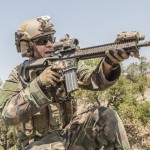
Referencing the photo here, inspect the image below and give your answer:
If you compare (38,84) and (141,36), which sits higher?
(141,36)

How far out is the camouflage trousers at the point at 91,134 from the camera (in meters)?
4.72

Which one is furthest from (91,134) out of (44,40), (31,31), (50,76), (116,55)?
(31,31)

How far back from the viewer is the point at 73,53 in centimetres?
491

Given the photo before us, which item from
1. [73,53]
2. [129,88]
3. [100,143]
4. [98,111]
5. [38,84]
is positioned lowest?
[129,88]

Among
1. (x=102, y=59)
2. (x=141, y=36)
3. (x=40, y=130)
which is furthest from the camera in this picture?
(x=40, y=130)

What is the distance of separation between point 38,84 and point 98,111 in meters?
0.81

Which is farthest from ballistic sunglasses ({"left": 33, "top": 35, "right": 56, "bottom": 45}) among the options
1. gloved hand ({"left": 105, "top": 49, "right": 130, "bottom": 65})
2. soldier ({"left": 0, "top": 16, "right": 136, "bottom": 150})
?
gloved hand ({"left": 105, "top": 49, "right": 130, "bottom": 65})

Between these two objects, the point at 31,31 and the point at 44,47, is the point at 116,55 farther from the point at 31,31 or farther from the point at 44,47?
the point at 31,31

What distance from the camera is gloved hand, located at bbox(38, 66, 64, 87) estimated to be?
4.70m

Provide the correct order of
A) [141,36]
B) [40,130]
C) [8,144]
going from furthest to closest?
[8,144] < [40,130] < [141,36]

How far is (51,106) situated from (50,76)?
649mm

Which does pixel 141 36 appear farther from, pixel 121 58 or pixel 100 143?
pixel 100 143

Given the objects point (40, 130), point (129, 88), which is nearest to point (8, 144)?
point (129, 88)

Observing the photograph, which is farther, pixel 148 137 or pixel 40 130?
pixel 148 137
